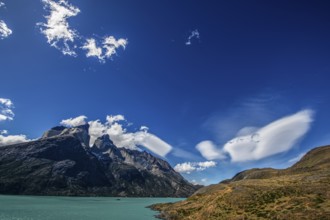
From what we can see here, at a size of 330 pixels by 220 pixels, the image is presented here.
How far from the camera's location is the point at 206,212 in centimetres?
9988

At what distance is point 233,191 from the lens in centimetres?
10950

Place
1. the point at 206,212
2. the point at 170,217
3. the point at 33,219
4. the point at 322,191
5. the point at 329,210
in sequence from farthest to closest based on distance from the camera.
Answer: the point at 170,217
the point at 33,219
the point at 206,212
the point at 322,191
the point at 329,210

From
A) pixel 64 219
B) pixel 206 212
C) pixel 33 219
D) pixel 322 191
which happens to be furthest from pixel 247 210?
pixel 33 219

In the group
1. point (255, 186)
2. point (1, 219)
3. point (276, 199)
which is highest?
point (255, 186)

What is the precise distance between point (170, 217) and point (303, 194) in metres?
51.6

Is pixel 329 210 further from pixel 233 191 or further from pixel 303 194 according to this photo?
pixel 233 191

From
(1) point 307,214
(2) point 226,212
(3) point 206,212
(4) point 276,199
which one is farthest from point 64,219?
(1) point 307,214

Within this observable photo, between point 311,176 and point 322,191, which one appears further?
point 311,176

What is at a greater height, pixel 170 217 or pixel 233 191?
pixel 233 191

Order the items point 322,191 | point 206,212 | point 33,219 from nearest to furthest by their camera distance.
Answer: point 322,191 → point 206,212 → point 33,219

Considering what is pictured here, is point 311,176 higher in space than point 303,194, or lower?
higher

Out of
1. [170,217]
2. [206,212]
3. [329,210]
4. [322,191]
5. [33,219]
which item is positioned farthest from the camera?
[170,217]

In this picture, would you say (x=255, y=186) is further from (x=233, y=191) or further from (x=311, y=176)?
(x=311, y=176)

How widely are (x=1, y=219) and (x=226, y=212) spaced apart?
80.3 meters
